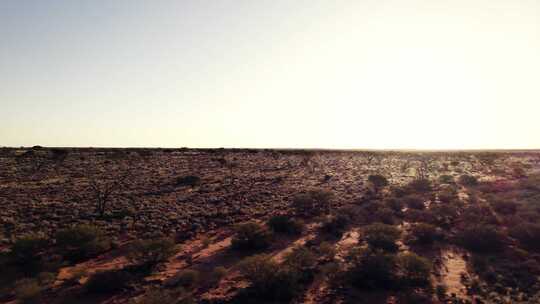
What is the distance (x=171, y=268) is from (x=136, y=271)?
5.10 ft

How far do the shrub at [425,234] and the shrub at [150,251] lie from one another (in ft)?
45.9

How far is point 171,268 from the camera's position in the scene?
15516mm

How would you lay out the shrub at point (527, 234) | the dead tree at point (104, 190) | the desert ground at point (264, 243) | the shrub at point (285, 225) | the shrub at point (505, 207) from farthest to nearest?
the dead tree at point (104, 190) < the shrub at point (505, 207) < the shrub at point (285, 225) < the shrub at point (527, 234) < the desert ground at point (264, 243)

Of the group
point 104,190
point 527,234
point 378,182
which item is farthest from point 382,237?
point 104,190

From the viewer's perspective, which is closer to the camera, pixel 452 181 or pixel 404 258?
pixel 404 258

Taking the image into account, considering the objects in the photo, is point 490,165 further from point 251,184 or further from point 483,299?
point 483,299

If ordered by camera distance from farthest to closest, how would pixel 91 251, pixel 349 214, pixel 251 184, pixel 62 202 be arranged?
pixel 251 184, pixel 62 202, pixel 349 214, pixel 91 251

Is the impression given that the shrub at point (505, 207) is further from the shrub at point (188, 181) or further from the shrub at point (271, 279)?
the shrub at point (188, 181)

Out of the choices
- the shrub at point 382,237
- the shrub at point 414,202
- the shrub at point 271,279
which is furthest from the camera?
the shrub at point 414,202

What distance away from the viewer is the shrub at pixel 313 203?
26.3m

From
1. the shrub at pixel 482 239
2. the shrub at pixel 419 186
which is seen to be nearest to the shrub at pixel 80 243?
the shrub at pixel 482 239

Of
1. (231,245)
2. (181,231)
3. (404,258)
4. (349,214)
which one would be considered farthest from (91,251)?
(349,214)

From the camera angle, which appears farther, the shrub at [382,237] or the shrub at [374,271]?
the shrub at [382,237]

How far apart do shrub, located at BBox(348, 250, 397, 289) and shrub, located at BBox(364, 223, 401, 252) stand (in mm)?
2408
